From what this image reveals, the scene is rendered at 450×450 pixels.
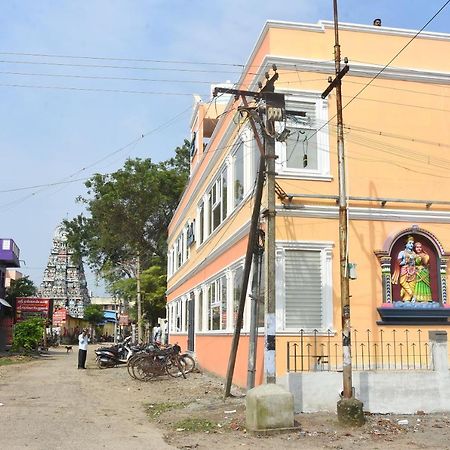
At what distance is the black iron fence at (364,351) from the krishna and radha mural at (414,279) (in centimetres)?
38

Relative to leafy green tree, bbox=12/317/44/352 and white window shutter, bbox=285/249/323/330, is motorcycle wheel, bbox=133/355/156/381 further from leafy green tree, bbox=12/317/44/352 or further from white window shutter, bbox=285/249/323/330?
leafy green tree, bbox=12/317/44/352

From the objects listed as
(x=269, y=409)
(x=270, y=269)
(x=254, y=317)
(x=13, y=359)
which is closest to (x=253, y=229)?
(x=270, y=269)

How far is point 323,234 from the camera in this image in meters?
12.8

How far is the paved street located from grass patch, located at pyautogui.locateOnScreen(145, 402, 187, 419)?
176mm

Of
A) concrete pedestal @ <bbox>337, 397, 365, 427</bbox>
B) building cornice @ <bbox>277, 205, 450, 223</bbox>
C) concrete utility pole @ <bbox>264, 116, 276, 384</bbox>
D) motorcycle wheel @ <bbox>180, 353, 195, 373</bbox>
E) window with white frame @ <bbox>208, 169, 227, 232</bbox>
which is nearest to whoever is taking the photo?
concrete pedestal @ <bbox>337, 397, 365, 427</bbox>

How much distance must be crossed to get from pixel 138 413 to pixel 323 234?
17.4 feet

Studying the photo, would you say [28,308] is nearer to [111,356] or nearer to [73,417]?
[111,356]

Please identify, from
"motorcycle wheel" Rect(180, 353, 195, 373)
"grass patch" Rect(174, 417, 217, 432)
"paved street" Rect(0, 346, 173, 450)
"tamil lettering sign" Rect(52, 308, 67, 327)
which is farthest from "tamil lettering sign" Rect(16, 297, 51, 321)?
"grass patch" Rect(174, 417, 217, 432)

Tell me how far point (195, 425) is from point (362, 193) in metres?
6.19

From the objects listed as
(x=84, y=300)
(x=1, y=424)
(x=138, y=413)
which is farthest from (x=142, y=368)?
(x=84, y=300)

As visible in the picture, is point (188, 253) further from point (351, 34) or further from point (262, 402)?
point (262, 402)

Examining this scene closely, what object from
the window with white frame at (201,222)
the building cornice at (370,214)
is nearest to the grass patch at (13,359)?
the window with white frame at (201,222)

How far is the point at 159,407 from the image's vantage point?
12.6 meters

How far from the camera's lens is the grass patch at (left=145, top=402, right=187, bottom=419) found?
38.7 ft
